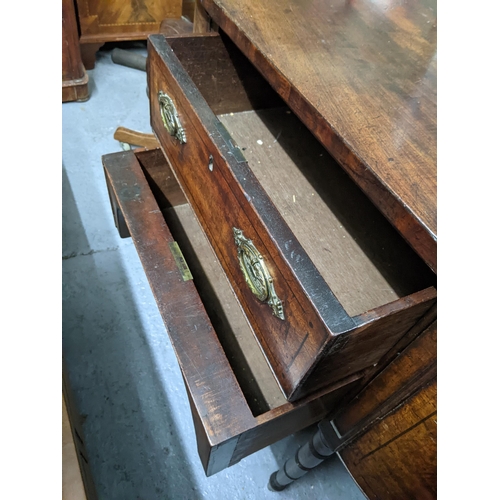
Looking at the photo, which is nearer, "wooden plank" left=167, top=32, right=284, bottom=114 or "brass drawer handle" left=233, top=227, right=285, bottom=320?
"brass drawer handle" left=233, top=227, right=285, bottom=320

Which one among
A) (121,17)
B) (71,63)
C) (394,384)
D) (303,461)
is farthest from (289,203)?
(121,17)

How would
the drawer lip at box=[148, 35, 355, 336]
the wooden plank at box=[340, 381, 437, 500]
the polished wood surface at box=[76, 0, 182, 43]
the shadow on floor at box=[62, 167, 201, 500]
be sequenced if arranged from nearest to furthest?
the drawer lip at box=[148, 35, 355, 336]
the wooden plank at box=[340, 381, 437, 500]
the shadow on floor at box=[62, 167, 201, 500]
the polished wood surface at box=[76, 0, 182, 43]

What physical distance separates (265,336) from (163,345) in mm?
499

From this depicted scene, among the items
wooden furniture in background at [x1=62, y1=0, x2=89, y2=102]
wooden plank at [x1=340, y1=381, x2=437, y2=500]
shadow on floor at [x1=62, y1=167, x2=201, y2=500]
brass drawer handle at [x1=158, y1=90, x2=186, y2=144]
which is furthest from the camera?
Answer: wooden furniture in background at [x1=62, y1=0, x2=89, y2=102]

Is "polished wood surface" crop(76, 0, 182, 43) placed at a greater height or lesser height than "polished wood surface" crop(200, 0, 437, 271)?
lesser

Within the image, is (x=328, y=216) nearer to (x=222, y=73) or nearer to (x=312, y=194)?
(x=312, y=194)

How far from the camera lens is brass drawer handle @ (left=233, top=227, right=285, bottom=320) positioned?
42 cm

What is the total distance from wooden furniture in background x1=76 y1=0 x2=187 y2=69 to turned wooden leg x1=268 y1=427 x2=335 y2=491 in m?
1.50

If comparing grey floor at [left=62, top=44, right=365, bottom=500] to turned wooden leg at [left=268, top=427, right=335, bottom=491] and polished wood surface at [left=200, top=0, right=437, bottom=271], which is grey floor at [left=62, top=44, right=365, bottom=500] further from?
polished wood surface at [left=200, top=0, right=437, bottom=271]

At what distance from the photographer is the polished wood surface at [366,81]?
38 centimetres

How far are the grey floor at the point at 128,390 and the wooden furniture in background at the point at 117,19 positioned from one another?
2.12 feet

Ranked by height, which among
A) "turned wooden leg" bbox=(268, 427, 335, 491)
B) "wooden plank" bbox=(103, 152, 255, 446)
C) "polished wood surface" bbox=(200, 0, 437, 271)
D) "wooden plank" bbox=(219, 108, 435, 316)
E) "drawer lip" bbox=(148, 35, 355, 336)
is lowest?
"turned wooden leg" bbox=(268, 427, 335, 491)

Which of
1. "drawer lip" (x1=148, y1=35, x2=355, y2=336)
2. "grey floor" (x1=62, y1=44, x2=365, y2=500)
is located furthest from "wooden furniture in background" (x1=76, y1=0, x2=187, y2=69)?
"drawer lip" (x1=148, y1=35, x2=355, y2=336)
